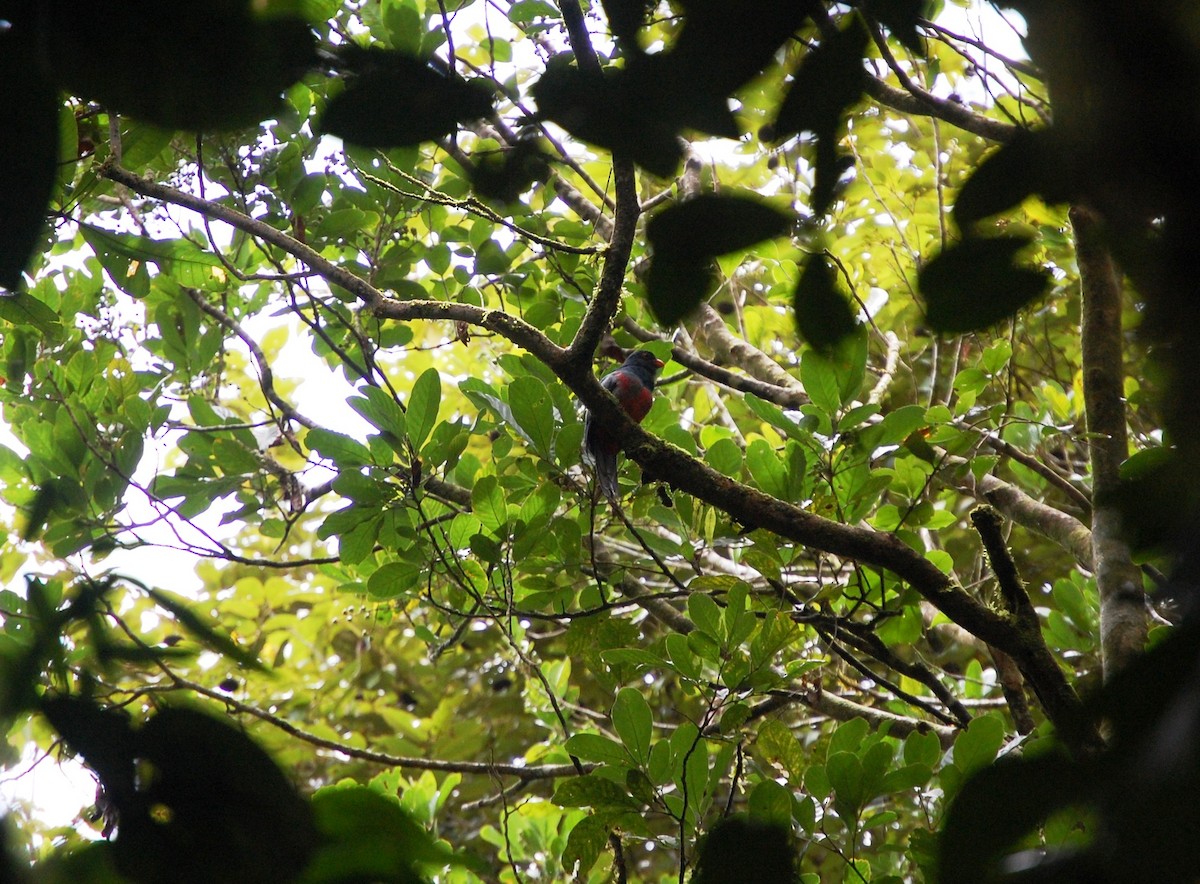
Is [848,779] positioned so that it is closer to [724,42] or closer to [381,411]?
[381,411]

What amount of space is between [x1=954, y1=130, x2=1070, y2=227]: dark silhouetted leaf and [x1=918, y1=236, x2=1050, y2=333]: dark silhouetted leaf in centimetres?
3

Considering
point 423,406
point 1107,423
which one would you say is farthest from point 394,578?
point 1107,423

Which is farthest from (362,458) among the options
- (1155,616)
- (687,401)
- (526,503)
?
(687,401)

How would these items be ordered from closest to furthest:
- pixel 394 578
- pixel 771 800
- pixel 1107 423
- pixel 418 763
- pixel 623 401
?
pixel 771 800
pixel 1107 423
pixel 394 578
pixel 418 763
pixel 623 401

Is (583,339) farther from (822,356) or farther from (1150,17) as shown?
(1150,17)

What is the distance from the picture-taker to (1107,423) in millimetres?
2787

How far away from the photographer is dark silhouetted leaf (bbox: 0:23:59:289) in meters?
0.64

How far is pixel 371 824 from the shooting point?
66cm

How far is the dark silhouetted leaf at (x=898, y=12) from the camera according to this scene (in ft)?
2.53

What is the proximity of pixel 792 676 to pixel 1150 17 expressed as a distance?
213 centimetres

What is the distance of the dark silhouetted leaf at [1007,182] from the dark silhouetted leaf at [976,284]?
0.03 metres

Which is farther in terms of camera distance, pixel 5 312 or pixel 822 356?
pixel 5 312

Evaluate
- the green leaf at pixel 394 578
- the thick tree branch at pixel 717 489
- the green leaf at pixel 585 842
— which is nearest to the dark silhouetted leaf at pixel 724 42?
the thick tree branch at pixel 717 489

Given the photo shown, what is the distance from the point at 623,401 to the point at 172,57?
4254 millimetres
